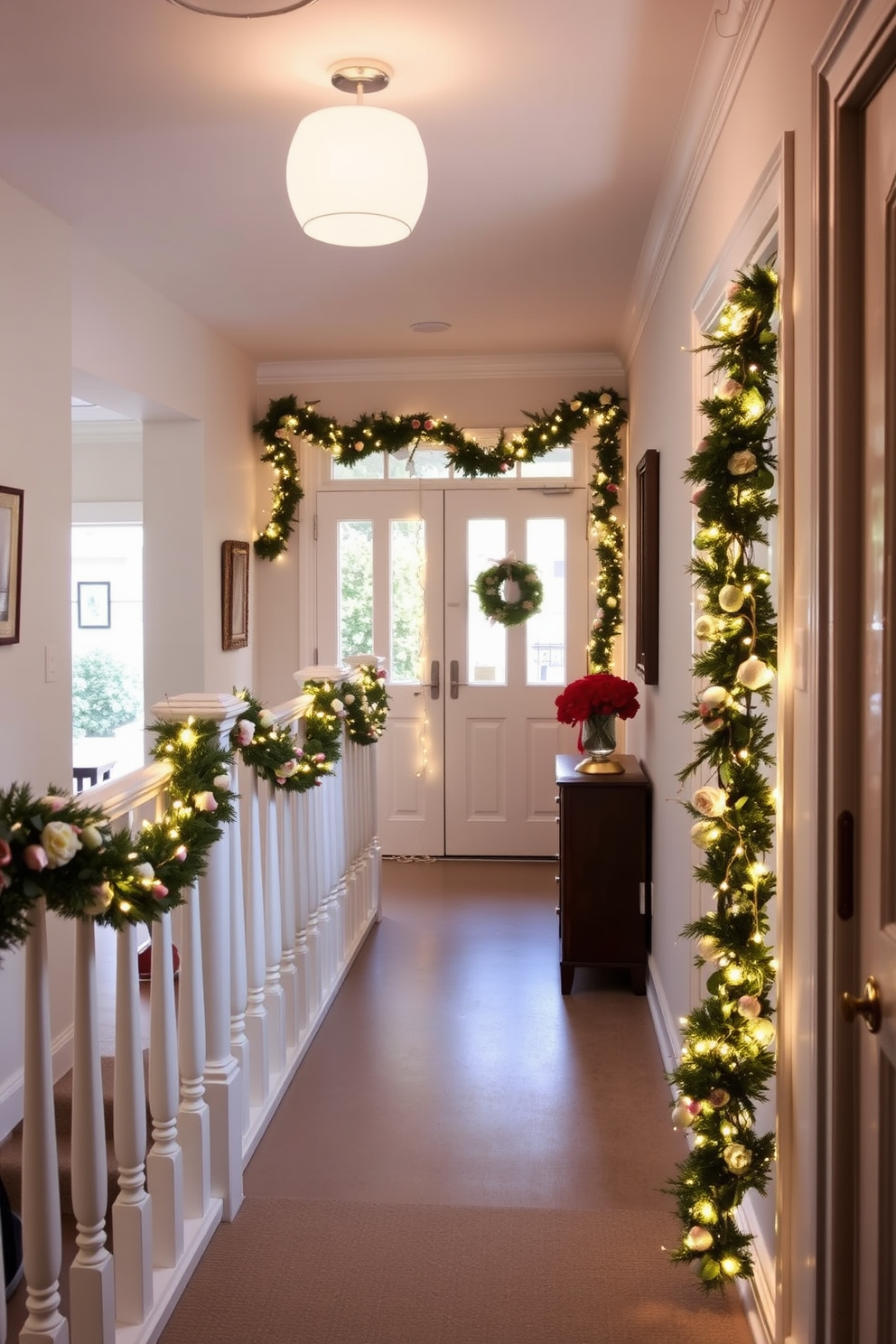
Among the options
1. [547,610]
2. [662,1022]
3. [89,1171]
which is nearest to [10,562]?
[89,1171]

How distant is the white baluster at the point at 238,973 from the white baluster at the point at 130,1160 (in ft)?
2.24

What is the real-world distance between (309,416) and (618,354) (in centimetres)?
170

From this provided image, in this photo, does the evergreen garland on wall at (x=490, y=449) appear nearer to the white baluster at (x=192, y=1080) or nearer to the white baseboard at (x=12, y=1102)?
the white baseboard at (x=12, y=1102)

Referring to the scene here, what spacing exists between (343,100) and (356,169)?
0.49 metres

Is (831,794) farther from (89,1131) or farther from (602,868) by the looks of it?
(602,868)

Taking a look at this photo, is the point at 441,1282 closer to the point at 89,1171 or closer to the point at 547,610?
the point at 89,1171

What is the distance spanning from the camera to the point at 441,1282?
8.05 feet

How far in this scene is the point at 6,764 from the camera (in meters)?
3.59

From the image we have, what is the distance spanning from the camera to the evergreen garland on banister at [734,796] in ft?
7.16

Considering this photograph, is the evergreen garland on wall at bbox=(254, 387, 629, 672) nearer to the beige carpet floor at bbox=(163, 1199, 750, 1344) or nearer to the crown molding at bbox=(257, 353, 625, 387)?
the crown molding at bbox=(257, 353, 625, 387)

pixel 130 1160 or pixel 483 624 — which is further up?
pixel 483 624

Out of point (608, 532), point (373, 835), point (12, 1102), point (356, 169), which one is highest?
point (356, 169)

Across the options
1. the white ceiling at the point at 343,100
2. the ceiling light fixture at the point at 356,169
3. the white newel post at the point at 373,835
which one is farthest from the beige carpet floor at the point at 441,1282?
the white ceiling at the point at 343,100

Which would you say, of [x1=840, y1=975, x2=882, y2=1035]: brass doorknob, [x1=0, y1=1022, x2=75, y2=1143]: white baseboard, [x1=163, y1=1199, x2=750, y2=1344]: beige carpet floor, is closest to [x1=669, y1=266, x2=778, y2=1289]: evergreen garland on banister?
[x1=163, y1=1199, x2=750, y2=1344]: beige carpet floor
